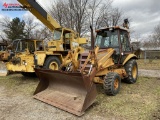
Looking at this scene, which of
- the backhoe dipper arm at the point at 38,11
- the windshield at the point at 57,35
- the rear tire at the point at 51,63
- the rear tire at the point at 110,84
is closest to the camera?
the rear tire at the point at 110,84

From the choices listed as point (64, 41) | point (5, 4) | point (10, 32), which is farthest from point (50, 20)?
point (10, 32)

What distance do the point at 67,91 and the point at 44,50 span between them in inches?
174

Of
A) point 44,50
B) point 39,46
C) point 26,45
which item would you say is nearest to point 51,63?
point 44,50

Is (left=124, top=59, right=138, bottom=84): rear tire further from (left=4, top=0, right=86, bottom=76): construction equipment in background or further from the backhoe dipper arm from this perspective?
the backhoe dipper arm

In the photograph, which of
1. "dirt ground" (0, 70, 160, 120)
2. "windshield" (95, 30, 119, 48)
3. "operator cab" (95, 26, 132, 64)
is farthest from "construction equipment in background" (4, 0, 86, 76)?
"dirt ground" (0, 70, 160, 120)

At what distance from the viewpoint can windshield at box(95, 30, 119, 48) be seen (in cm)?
710

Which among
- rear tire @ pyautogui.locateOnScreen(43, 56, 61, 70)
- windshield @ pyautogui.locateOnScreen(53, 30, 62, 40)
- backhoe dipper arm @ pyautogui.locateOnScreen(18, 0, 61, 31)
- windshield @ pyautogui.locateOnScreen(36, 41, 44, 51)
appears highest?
backhoe dipper arm @ pyautogui.locateOnScreen(18, 0, 61, 31)

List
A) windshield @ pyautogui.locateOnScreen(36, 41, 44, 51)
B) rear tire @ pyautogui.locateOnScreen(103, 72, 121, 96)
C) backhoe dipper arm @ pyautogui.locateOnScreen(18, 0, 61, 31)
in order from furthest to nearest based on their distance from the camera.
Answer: windshield @ pyautogui.locateOnScreen(36, 41, 44, 51)
backhoe dipper arm @ pyautogui.locateOnScreen(18, 0, 61, 31)
rear tire @ pyautogui.locateOnScreen(103, 72, 121, 96)

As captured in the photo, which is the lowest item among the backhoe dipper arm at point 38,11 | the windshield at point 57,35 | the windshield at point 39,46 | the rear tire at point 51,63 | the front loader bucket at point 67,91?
the front loader bucket at point 67,91

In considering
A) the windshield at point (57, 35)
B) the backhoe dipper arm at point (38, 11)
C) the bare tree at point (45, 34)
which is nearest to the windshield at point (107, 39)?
the windshield at point (57, 35)

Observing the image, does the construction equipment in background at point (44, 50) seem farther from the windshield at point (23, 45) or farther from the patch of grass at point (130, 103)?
the patch of grass at point (130, 103)

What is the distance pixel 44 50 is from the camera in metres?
9.41

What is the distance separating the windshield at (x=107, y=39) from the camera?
7103 mm

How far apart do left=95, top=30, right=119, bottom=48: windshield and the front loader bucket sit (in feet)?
8.45
